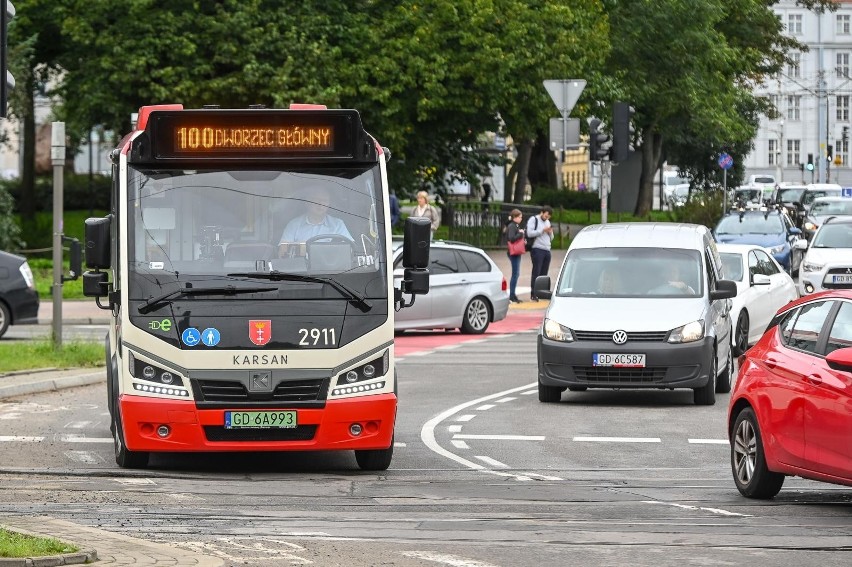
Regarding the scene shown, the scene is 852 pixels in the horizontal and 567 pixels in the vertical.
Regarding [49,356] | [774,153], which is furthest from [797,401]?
[774,153]

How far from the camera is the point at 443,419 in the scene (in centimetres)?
1700

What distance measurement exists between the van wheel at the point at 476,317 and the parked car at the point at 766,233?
12.8 meters

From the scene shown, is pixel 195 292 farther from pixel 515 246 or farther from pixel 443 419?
pixel 515 246

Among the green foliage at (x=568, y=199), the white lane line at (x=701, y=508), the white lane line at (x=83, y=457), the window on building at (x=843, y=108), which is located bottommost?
the white lane line at (x=83, y=457)

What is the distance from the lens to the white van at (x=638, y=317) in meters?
18.2

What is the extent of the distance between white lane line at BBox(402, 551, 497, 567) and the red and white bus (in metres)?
3.56

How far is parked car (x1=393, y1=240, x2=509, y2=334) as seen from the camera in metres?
28.2

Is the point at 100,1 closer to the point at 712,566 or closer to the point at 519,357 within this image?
the point at 519,357

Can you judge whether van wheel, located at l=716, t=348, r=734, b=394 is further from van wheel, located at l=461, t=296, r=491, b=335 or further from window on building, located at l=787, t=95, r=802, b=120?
window on building, located at l=787, t=95, r=802, b=120

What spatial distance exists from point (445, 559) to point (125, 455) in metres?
4.64

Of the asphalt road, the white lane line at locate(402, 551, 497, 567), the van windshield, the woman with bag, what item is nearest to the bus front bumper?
the asphalt road

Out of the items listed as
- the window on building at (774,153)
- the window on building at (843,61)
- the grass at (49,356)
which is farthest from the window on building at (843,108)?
the grass at (49,356)

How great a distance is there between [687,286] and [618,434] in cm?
365

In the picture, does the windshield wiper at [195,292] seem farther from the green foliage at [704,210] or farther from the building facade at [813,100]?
the building facade at [813,100]
